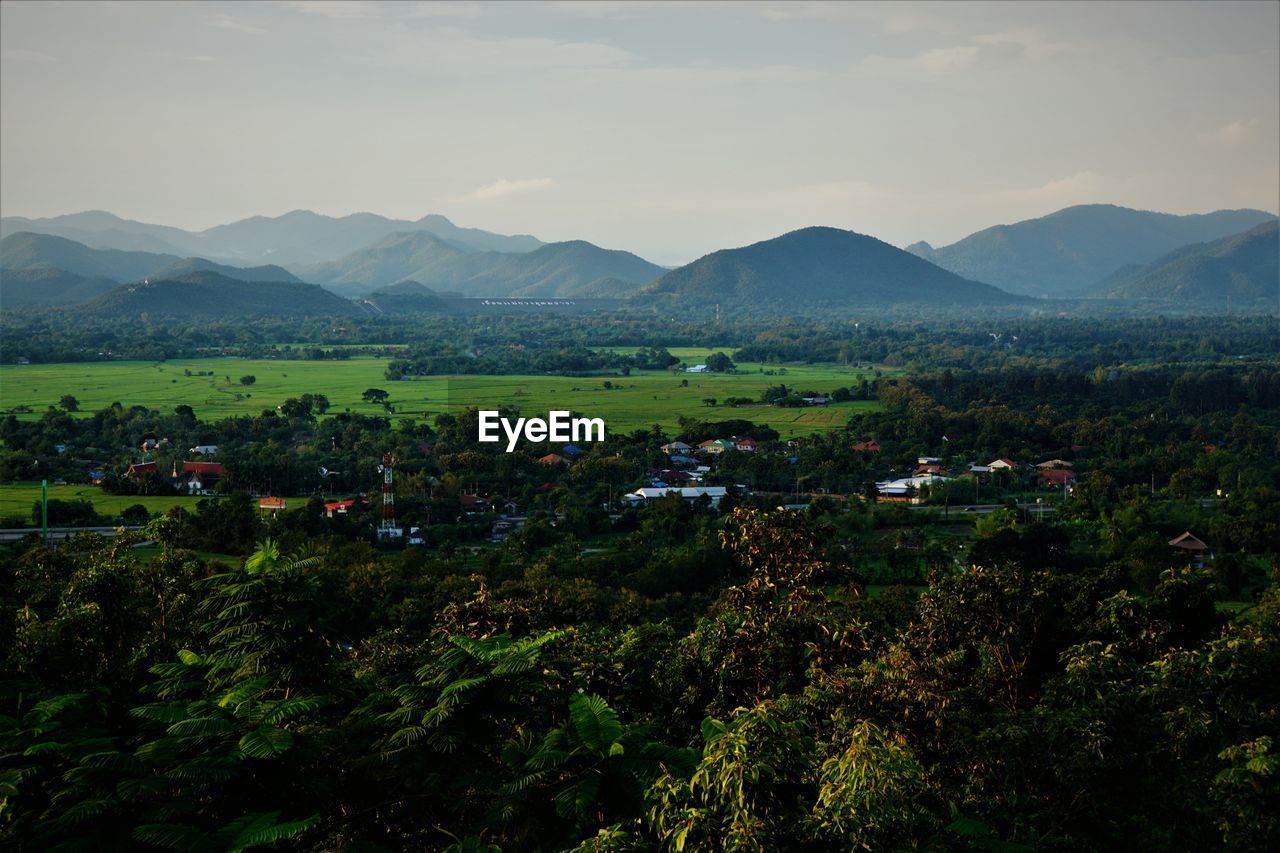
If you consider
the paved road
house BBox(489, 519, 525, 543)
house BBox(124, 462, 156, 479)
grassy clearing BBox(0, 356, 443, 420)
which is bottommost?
house BBox(489, 519, 525, 543)

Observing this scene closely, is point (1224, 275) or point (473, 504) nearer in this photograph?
point (473, 504)

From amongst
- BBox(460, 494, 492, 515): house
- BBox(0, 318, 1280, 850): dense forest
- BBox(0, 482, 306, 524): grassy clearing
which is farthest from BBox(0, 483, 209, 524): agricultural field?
BBox(0, 318, 1280, 850): dense forest

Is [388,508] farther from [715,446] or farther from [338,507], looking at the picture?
[715,446]

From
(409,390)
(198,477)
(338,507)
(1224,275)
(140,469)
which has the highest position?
(1224,275)

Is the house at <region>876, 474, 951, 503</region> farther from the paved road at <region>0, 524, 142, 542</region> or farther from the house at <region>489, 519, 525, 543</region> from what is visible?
the paved road at <region>0, 524, 142, 542</region>

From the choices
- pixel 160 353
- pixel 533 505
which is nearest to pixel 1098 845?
pixel 533 505

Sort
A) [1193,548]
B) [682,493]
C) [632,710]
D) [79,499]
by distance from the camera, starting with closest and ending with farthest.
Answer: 1. [632,710]
2. [1193,548]
3. [79,499]
4. [682,493]

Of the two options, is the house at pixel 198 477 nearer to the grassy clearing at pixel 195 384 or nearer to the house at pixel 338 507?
the house at pixel 338 507

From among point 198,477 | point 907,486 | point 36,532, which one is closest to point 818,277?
point 907,486
